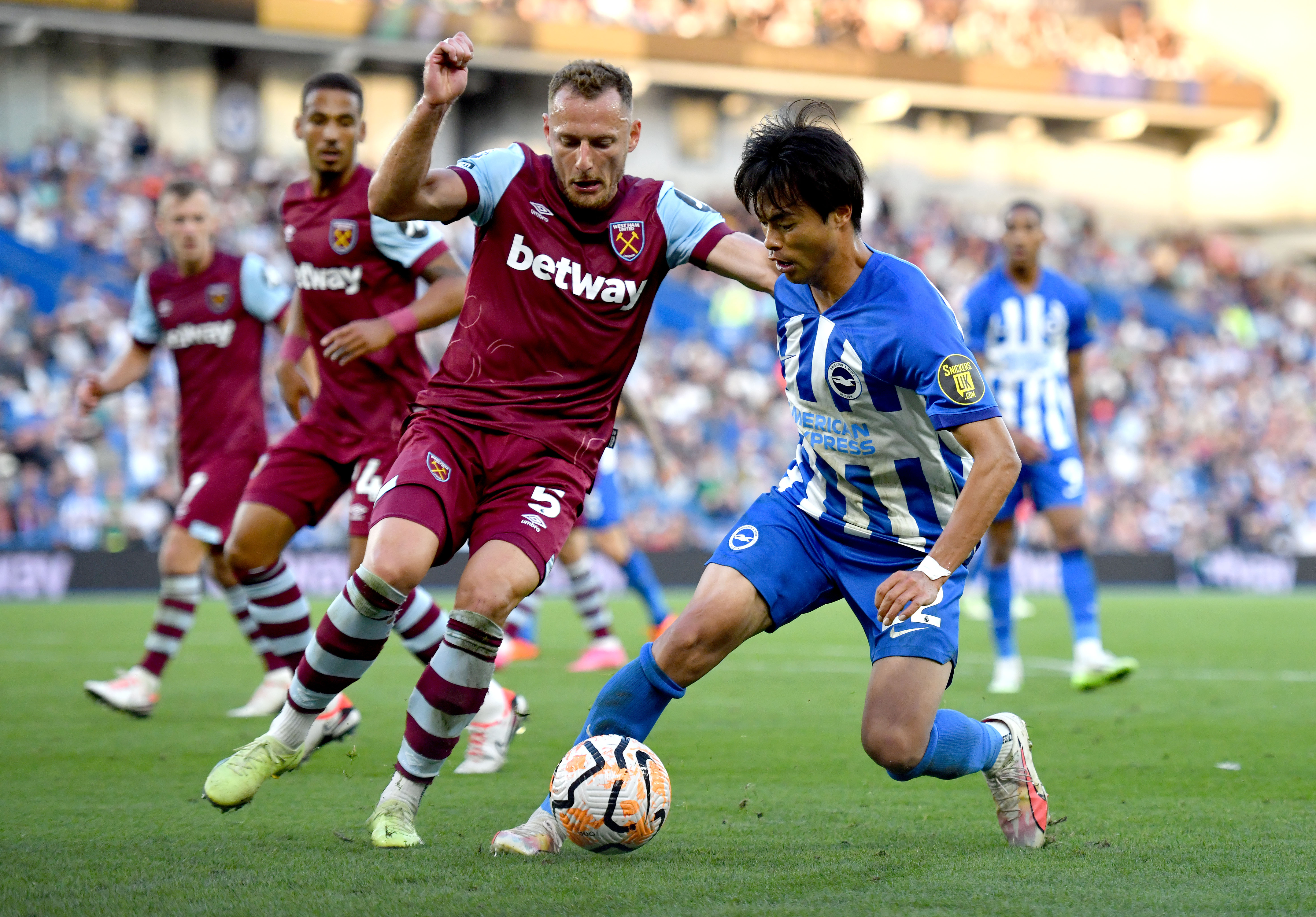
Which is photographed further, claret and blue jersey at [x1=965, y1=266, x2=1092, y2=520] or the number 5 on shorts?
claret and blue jersey at [x1=965, y1=266, x2=1092, y2=520]

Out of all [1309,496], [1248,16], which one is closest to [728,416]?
[1309,496]

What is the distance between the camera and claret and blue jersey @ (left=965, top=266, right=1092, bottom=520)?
8.34 m

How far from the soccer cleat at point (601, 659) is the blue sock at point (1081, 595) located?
9.97ft

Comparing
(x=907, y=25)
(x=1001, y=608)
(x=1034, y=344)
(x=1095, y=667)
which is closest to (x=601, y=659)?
(x=1001, y=608)

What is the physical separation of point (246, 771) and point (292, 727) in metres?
0.19

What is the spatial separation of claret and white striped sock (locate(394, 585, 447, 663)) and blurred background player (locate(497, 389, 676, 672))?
3568 millimetres

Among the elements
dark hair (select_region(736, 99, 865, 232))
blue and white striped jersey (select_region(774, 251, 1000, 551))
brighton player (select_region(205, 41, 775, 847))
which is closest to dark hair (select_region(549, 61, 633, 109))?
brighton player (select_region(205, 41, 775, 847))

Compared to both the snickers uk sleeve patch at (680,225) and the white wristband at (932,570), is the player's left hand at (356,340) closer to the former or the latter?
the snickers uk sleeve patch at (680,225)

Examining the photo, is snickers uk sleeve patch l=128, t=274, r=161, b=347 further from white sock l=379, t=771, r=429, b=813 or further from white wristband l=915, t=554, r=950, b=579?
white wristband l=915, t=554, r=950, b=579

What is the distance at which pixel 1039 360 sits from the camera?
8.48 meters

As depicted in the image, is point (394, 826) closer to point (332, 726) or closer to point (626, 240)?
point (332, 726)

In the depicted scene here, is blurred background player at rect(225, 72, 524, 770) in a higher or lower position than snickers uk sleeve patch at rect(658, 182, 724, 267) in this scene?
lower

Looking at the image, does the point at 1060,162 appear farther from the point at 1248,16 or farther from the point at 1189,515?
the point at 1189,515

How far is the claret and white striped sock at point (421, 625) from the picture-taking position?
576 cm
